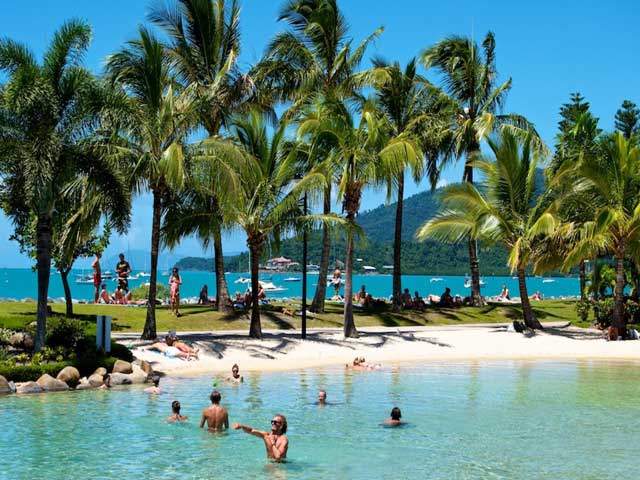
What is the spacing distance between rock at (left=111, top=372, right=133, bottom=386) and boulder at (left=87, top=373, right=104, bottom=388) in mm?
288

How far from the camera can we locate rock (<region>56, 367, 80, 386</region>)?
22.7 meters

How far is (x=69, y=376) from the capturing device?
896 inches

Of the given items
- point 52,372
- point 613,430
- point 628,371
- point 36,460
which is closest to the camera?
point 36,460

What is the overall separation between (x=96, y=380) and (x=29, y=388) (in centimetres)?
191

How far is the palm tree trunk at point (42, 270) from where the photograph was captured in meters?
23.5

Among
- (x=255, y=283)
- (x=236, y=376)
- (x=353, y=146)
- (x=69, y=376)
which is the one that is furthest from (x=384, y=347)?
(x=69, y=376)

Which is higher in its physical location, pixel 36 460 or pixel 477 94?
pixel 477 94

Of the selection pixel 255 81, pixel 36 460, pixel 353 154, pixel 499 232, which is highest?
pixel 255 81

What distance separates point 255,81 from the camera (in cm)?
3747

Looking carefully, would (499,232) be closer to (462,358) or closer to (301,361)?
(462,358)

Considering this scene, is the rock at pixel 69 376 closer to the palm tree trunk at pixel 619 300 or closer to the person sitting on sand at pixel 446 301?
the palm tree trunk at pixel 619 300

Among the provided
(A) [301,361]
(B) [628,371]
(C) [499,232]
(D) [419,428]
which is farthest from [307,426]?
(C) [499,232]

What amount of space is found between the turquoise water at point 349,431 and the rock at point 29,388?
21.2 inches

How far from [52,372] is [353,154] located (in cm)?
1351
